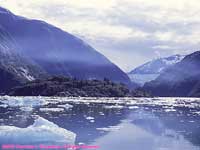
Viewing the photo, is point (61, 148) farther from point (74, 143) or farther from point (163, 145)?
point (163, 145)

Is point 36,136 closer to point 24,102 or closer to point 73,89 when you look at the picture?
point 24,102

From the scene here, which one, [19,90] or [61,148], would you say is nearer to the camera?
[61,148]

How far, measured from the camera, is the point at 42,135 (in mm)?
28609

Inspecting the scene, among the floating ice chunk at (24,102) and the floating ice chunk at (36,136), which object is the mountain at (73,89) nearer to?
the floating ice chunk at (24,102)

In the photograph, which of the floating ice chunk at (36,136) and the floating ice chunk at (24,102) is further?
the floating ice chunk at (24,102)

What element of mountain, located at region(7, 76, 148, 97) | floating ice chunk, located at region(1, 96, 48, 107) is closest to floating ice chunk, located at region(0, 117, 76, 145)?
floating ice chunk, located at region(1, 96, 48, 107)

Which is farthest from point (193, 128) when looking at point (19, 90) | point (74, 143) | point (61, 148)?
point (19, 90)

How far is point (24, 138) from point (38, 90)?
15136 centimetres

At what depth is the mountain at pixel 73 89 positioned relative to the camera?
171500mm

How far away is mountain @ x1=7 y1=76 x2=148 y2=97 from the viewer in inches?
6752

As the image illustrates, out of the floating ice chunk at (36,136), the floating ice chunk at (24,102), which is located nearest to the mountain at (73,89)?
the floating ice chunk at (24,102)

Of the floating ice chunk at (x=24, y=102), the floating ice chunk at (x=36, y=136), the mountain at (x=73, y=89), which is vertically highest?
the mountain at (x=73, y=89)

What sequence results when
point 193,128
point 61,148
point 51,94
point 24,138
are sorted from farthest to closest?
point 51,94 < point 193,128 < point 24,138 < point 61,148

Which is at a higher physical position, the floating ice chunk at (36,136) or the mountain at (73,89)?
the mountain at (73,89)
